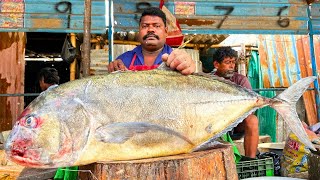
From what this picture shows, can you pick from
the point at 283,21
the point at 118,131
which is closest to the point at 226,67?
the point at 283,21

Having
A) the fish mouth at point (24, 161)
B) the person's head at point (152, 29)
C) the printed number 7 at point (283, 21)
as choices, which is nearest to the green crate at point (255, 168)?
the person's head at point (152, 29)

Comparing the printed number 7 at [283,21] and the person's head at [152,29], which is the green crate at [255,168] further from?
the printed number 7 at [283,21]

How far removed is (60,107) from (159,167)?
66 cm

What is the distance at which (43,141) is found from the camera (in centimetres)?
173

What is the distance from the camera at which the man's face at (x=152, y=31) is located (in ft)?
10.0

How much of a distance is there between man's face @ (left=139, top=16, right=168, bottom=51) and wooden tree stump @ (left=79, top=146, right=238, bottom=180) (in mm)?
1384

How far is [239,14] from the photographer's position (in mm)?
5426

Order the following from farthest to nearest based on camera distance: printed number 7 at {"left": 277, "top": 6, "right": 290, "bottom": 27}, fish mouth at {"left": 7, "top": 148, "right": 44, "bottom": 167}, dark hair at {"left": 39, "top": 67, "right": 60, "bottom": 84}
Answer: dark hair at {"left": 39, "top": 67, "right": 60, "bottom": 84} < printed number 7 at {"left": 277, "top": 6, "right": 290, "bottom": 27} < fish mouth at {"left": 7, "top": 148, "right": 44, "bottom": 167}

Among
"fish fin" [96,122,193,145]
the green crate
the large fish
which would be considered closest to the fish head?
the large fish

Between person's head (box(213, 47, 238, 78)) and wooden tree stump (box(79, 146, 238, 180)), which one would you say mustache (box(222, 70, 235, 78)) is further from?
wooden tree stump (box(79, 146, 238, 180))

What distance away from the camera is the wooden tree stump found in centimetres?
184

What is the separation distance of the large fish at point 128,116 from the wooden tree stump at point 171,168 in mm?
65

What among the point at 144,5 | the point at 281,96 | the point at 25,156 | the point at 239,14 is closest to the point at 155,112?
the point at 25,156

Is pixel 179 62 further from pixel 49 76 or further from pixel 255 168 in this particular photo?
pixel 49 76
